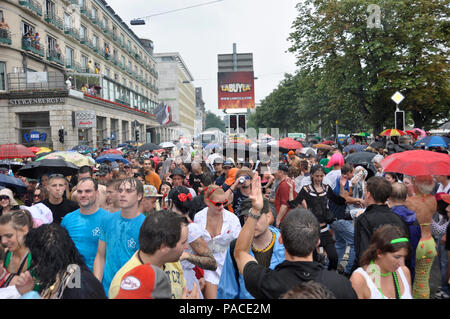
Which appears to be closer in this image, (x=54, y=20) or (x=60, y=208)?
(x=60, y=208)

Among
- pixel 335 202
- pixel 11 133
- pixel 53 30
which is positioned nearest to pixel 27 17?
pixel 53 30

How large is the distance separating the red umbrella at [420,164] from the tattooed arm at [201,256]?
3098mm

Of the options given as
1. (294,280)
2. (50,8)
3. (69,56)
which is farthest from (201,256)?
(69,56)

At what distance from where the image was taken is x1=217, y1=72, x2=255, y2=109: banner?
699 inches

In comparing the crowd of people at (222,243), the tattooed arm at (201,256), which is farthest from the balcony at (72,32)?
the tattooed arm at (201,256)

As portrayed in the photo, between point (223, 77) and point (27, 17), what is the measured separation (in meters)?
17.1

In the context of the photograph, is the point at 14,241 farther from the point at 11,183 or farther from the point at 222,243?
the point at 11,183

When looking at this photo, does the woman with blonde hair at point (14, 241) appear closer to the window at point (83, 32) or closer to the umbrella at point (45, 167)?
the umbrella at point (45, 167)

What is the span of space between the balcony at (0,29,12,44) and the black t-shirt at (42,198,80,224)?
23135 millimetres

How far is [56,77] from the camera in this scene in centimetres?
2514

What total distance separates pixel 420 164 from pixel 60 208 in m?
5.10

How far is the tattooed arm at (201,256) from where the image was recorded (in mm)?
3252

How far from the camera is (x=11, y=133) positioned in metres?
24.5
